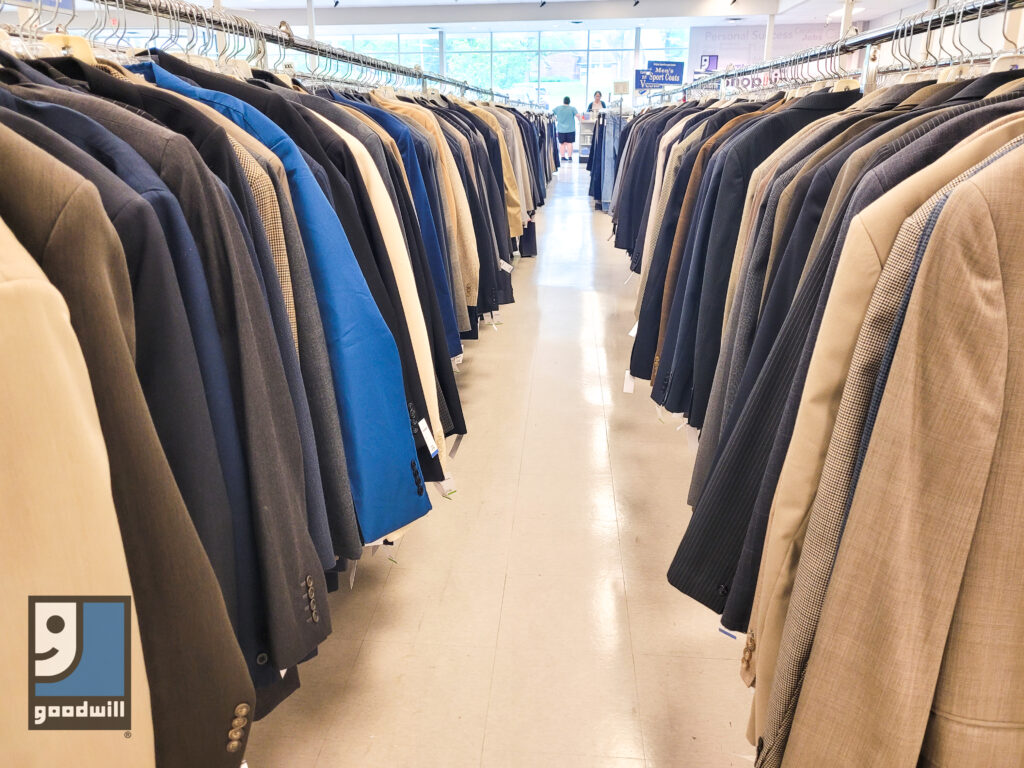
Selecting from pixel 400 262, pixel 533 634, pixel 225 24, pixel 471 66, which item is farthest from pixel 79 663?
pixel 471 66

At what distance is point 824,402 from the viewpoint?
3.63 feet

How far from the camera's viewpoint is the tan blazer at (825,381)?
102cm

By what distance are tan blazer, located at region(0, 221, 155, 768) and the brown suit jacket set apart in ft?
0.21

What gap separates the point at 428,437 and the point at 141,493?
110 centimetres

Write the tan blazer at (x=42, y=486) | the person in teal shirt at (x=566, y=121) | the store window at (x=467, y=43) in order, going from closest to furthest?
1. the tan blazer at (x=42, y=486)
2. the person in teal shirt at (x=566, y=121)
3. the store window at (x=467, y=43)

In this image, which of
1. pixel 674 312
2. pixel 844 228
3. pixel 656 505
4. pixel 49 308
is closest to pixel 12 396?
pixel 49 308

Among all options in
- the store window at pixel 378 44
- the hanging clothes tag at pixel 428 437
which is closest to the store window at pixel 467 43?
the store window at pixel 378 44

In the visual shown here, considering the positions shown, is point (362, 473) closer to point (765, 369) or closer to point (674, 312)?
point (765, 369)

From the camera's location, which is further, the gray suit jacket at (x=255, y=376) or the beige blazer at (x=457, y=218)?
the beige blazer at (x=457, y=218)

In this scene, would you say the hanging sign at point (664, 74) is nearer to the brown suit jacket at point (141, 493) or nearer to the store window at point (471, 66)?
the store window at point (471, 66)

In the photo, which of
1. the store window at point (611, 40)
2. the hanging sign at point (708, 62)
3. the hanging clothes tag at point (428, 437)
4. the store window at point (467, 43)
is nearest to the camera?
the hanging clothes tag at point (428, 437)

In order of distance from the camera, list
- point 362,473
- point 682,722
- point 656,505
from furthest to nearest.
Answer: point 656,505 < point 682,722 < point 362,473

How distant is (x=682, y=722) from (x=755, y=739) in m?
0.81

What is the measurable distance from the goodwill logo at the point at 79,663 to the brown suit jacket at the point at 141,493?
55 millimetres
